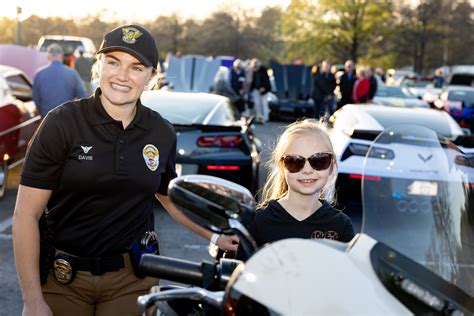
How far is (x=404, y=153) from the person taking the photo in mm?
2252

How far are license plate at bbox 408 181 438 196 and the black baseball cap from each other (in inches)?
45.2

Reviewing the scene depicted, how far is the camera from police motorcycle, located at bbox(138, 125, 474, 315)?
142 cm

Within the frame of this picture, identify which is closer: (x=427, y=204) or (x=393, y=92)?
(x=427, y=204)

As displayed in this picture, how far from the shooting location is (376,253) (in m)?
1.61

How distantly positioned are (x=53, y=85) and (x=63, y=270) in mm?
7661

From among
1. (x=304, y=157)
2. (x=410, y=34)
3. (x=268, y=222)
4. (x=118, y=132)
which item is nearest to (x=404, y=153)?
(x=304, y=157)

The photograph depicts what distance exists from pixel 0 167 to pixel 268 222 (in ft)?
22.4

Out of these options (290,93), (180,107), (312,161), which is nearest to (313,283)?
(312,161)

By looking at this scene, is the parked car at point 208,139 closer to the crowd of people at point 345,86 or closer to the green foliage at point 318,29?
the crowd of people at point 345,86

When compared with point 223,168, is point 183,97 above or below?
above

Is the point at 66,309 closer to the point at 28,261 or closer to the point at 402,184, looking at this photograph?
the point at 28,261

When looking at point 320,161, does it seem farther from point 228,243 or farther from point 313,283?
point 313,283

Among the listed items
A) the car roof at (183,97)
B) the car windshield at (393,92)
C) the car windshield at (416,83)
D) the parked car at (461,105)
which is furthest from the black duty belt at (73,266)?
the car windshield at (416,83)

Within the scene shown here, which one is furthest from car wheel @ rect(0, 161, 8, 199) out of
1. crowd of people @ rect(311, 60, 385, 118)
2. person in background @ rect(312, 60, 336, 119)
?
person in background @ rect(312, 60, 336, 119)
